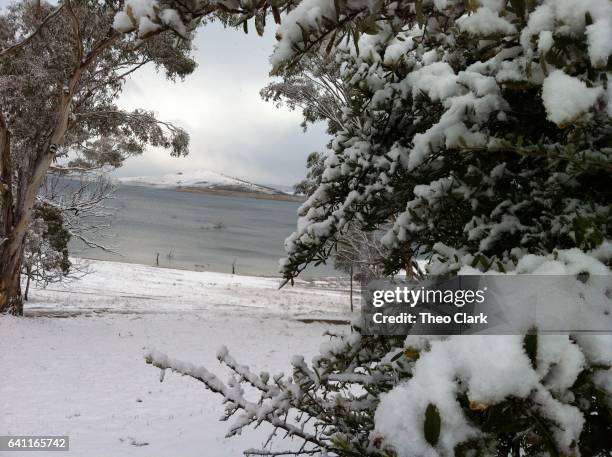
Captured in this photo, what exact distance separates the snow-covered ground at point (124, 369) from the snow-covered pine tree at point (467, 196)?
10.2 feet

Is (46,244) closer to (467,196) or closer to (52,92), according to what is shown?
(52,92)

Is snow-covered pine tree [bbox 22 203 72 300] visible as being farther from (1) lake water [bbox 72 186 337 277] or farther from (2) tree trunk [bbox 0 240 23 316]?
(1) lake water [bbox 72 186 337 277]

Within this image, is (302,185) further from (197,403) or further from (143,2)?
(143,2)

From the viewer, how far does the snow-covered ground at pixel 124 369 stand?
4473mm

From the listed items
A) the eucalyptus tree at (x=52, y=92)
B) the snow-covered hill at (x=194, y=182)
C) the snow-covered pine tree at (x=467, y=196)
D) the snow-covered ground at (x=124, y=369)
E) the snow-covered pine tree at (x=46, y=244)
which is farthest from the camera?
the snow-covered hill at (x=194, y=182)

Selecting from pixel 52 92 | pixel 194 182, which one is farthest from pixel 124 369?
pixel 194 182

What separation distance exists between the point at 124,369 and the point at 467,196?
6920 millimetres

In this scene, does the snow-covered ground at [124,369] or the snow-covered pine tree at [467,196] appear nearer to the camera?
the snow-covered pine tree at [467,196]

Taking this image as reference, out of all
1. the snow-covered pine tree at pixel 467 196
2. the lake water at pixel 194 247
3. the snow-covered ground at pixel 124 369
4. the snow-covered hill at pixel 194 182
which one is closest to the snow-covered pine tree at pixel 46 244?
the snow-covered ground at pixel 124 369

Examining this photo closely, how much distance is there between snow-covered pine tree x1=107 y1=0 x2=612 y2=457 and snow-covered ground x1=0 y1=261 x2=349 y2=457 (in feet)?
10.2

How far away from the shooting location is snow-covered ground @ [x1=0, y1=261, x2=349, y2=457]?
4.47 metres

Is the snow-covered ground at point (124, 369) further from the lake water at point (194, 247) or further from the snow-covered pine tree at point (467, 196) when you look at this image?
the lake water at point (194, 247)

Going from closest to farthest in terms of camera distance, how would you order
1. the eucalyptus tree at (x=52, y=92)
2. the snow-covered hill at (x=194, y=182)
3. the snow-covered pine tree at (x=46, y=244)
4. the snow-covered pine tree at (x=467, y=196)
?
the snow-covered pine tree at (x=467, y=196) < the eucalyptus tree at (x=52, y=92) < the snow-covered pine tree at (x=46, y=244) < the snow-covered hill at (x=194, y=182)

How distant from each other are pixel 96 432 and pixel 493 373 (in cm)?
485
